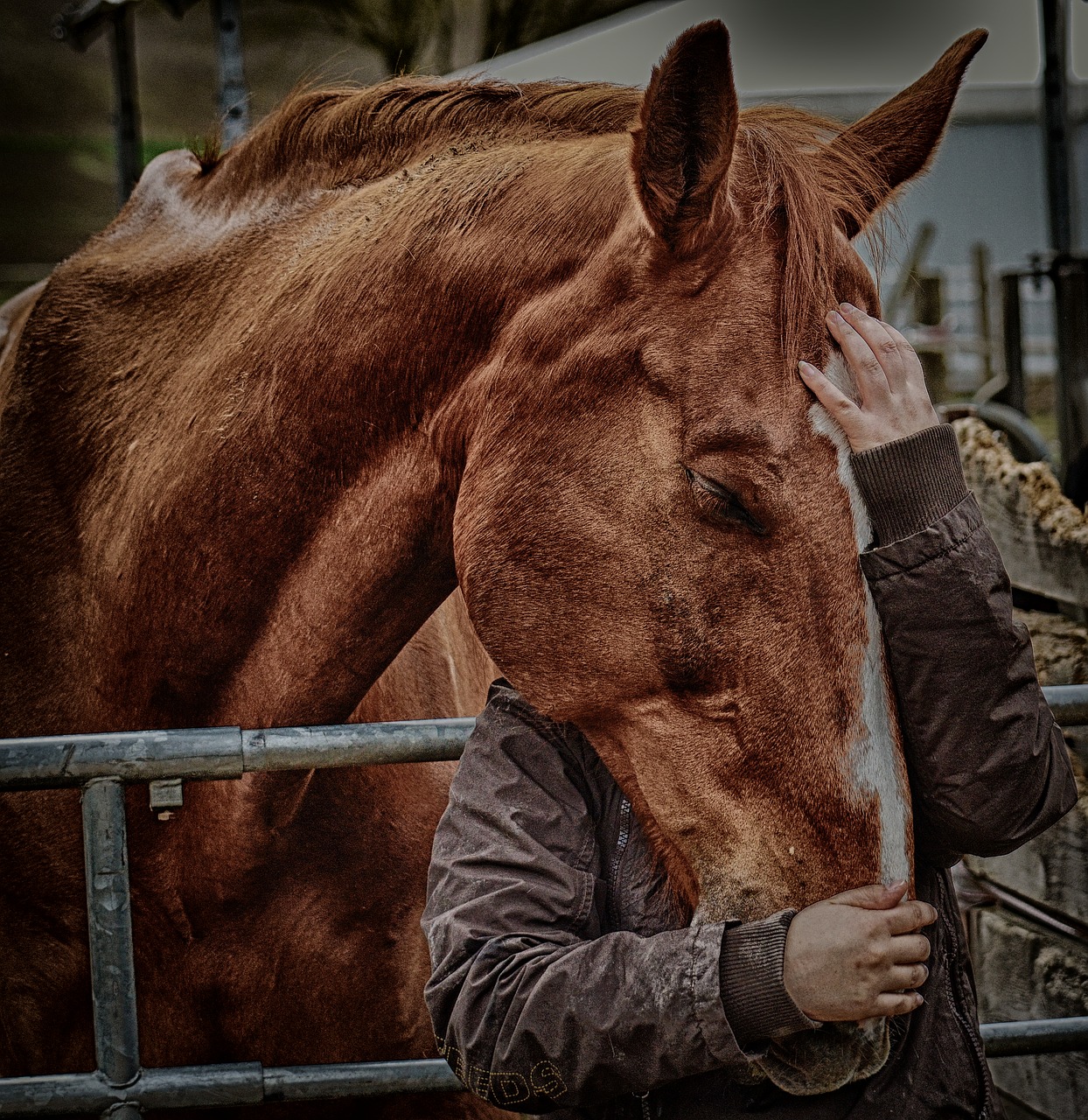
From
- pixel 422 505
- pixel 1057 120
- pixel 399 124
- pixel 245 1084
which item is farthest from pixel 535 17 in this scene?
pixel 245 1084

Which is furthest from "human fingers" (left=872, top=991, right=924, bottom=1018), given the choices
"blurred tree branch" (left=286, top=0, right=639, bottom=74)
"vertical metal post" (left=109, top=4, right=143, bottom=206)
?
"vertical metal post" (left=109, top=4, right=143, bottom=206)

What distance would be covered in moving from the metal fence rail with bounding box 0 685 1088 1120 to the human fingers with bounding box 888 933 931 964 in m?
0.67

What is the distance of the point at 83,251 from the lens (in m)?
2.29

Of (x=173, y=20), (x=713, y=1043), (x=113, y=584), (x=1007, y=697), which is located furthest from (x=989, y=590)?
(x=173, y=20)

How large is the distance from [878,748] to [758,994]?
11.3 inches

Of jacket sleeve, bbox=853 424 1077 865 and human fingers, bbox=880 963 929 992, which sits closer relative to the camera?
human fingers, bbox=880 963 929 992

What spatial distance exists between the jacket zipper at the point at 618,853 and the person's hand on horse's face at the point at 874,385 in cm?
53

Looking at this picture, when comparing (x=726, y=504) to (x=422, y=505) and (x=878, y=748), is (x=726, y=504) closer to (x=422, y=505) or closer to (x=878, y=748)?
(x=878, y=748)

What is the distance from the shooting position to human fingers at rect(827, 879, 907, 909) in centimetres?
122

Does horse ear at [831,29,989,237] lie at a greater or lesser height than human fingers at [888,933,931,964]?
greater

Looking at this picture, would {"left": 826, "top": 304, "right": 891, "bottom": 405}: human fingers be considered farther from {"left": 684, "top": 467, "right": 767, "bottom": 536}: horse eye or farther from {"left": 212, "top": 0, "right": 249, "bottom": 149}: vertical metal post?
{"left": 212, "top": 0, "right": 249, "bottom": 149}: vertical metal post

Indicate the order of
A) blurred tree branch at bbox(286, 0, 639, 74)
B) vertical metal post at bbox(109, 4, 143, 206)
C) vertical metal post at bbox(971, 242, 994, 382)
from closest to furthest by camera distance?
1. blurred tree branch at bbox(286, 0, 639, 74)
2. vertical metal post at bbox(109, 4, 143, 206)
3. vertical metal post at bbox(971, 242, 994, 382)

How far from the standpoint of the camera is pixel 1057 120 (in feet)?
19.1

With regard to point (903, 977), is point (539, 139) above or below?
above
